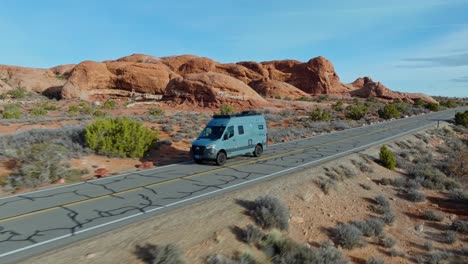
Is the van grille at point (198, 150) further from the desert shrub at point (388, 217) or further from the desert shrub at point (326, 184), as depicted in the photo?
the desert shrub at point (388, 217)

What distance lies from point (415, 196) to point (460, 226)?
2.58 metres

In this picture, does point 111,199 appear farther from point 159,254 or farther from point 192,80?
point 192,80

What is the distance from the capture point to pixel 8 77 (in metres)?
76.2

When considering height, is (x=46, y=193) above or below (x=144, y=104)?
below

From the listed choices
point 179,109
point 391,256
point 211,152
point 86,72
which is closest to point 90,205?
point 211,152

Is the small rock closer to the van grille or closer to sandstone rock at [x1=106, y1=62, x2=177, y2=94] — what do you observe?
the van grille

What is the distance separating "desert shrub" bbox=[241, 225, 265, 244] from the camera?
8.27 m

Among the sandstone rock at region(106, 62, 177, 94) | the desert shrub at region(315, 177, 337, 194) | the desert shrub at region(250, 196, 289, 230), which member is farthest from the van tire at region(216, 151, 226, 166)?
the sandstone rock at region(106, 62, 177, 94)

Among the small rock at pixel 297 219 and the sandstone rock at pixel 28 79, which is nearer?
the small rock at pixel 297 219

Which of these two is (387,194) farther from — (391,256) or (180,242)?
(180,242)

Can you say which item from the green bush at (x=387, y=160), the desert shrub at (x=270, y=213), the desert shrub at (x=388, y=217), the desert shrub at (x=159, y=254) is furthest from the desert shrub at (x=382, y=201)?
the desert shrub at (x=159, y=254)

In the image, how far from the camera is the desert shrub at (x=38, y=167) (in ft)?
41.9

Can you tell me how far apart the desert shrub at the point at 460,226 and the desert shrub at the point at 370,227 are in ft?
8.78

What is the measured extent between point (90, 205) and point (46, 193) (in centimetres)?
Result: 266
